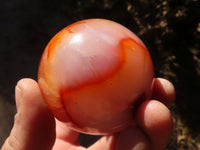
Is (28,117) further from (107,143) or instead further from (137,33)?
(137,33)

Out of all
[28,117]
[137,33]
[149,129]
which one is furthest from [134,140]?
[137,33]

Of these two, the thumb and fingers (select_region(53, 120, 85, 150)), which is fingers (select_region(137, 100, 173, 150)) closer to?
the thumb

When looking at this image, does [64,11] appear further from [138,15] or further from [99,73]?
[99,73]

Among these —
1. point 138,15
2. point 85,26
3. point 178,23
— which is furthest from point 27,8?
point 85,26

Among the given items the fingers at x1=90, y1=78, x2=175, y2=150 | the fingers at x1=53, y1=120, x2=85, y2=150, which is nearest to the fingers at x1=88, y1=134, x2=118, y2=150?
the fingers at x1=53, y1=120, x2=85, y2=150

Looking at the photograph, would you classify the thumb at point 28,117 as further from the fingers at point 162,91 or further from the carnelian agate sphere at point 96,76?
the fingers at point 162,91

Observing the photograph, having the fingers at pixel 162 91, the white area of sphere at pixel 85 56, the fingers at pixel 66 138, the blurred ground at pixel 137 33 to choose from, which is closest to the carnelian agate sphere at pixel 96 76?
the white area of sphere at pixel 85 56

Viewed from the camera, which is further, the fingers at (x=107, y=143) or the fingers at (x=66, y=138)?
the fingers at (x=66, y=138)

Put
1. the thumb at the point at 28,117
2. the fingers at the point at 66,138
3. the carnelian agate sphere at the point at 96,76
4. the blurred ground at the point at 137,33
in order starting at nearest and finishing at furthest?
the carnelian agate sphere at the point at 96,76
the thumb at the point at 28,117
the fingers at the point at 66,138
the blurred ground at the point at 137,33
